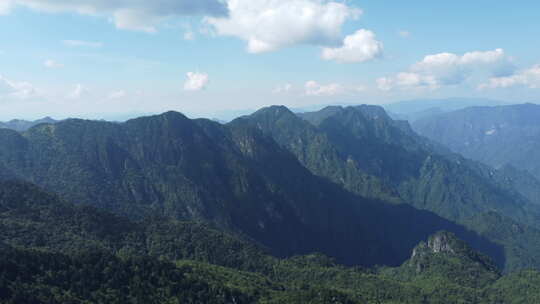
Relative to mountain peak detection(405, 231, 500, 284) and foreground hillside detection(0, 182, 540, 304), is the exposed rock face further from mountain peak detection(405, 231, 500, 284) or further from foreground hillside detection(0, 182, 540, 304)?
foreground hillside detection(0, 182, 540, 304)

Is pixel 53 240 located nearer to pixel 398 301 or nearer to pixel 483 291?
pixel 398 301

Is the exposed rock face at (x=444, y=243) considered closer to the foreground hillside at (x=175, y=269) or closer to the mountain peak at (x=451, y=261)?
the mountain peak at (x=451, y=261)

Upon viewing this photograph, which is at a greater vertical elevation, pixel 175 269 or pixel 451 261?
pixel 175 269

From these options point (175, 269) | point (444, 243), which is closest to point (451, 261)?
point (444, 243)

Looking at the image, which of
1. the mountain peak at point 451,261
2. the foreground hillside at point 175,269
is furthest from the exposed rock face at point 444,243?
the foreground hillside at point 175,269

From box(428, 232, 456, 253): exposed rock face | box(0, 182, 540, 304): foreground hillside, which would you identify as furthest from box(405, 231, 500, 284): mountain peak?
box(0, 182, 540, 304): foreground hillside

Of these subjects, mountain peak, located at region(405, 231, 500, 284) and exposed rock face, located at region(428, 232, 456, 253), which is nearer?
mountain peak, located at region(405, 231, 500, 284)

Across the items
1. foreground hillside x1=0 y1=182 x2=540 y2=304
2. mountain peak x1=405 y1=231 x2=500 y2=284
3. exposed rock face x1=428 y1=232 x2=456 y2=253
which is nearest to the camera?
foreground hillside x1=0 y1=182 x2=540 y2=304

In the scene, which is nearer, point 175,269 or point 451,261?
point 175,269

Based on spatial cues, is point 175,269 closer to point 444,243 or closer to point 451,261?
point 451,261

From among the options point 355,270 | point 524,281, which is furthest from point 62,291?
point 524,281
